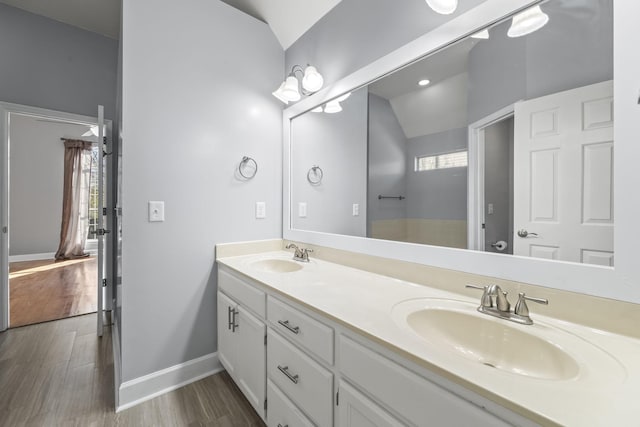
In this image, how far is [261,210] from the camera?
2.15 m

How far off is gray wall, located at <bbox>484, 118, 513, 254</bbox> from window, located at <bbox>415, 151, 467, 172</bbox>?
0.10 metres

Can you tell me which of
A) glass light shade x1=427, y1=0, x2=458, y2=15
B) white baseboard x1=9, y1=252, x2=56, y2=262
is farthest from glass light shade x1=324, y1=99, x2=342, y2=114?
white baseboard x1=9, y1=252, x2=56, y2=262

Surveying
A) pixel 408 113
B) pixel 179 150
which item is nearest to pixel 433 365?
pixel 408 113

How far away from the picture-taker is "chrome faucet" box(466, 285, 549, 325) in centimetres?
90

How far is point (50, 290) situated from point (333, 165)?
4.14m

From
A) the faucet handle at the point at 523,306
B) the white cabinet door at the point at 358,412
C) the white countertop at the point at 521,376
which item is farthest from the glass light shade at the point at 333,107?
the white cabinet door at the point at 358,412

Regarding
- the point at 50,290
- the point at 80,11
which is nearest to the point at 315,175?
the point at 80,11

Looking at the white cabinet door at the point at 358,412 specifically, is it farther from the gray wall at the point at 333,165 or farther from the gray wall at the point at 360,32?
the gray wall at the point at 360,32

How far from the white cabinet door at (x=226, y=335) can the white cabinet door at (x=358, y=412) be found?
92 centimetres

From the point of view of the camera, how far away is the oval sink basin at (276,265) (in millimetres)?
1876

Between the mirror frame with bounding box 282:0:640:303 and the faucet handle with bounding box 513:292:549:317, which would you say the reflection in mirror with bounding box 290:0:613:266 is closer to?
the mirror frame with bounding box 282:0:640:303

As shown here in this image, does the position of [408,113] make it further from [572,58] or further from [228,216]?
[228,216]

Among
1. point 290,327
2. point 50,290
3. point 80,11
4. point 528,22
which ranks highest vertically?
point 80,11

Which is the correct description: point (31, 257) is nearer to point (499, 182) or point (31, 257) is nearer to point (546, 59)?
point (499, 182)
